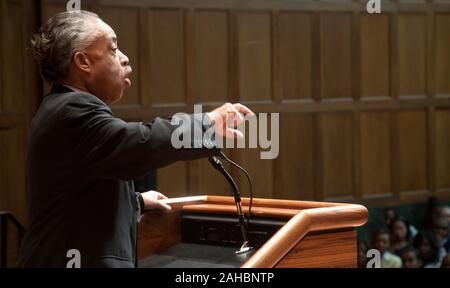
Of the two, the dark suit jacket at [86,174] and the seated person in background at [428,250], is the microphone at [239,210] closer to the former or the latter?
the dark suit jacket at [86,174]

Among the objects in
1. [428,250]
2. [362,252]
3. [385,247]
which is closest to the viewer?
[362,252]

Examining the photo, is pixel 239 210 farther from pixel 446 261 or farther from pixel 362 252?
pixel 446 261

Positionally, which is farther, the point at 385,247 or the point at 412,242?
the point at 412,242

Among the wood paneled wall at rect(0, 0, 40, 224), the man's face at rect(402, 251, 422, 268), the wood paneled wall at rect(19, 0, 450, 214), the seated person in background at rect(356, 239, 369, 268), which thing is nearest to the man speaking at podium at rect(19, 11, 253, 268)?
the wood paneled wall at rect(0, 0, 40, 224)

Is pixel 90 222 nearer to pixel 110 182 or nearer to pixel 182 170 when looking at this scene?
pixel 110 182

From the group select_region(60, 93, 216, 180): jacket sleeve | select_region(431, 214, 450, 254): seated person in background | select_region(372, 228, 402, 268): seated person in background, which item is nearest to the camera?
select_region(60, 93, 216, 180): jacket sleeve

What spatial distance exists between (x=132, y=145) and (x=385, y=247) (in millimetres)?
3728

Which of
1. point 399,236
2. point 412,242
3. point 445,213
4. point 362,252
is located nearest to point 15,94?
point 362,252

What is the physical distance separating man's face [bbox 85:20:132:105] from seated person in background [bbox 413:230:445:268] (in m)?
3.78

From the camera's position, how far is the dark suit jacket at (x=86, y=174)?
127 centimetres

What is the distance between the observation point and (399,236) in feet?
15.8

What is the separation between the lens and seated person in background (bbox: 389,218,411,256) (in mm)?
4773

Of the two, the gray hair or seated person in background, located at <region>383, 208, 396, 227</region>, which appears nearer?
the gray hair

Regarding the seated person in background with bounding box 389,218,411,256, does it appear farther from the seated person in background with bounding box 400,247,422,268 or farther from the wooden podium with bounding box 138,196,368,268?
the wooden podium with bounding box 138,196,368,268
